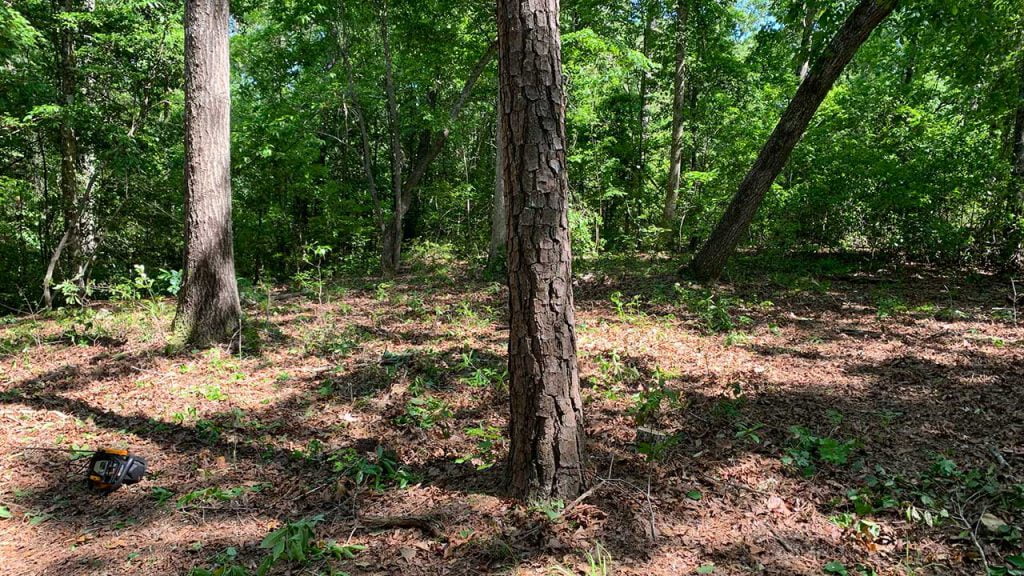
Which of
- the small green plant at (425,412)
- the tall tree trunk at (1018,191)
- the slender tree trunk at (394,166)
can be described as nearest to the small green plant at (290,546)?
the small green plant at (425,412)

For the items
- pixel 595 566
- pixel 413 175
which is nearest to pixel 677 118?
pixel 413 175

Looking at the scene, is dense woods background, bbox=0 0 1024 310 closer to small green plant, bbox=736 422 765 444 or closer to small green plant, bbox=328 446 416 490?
small green plant, bbox=328 446 416 490

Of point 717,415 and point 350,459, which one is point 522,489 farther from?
point 717,415

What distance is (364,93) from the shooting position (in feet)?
34.3

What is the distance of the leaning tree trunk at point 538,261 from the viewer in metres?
2.33

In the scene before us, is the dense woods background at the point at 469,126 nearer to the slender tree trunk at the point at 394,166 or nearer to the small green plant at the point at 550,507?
the slender tree trunk at the point at 394,166

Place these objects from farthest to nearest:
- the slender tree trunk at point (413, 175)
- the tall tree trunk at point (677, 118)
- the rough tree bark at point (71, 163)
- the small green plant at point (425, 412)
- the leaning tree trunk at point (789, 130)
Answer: the tall tree trunk at point (677, 118) → the slender tree trunk at point (413, 175) → the rough tree bark at point (71, 163) → the leaning tree trunk at point (789, 130) → the small green plant at point (425, 412)

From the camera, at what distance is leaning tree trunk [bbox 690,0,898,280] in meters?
6.30

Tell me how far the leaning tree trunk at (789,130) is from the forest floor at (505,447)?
62.8 inches

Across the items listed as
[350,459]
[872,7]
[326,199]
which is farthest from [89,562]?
[326,199]

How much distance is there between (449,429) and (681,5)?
1174 cm

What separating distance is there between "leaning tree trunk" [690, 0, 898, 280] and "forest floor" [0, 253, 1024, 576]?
5.23 feet

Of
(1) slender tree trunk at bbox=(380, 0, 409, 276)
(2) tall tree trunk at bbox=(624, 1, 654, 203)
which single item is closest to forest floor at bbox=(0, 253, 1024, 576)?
(1) slender tree trunk at bbox=(380, 0, 409, 276)

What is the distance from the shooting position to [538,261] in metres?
2.43
